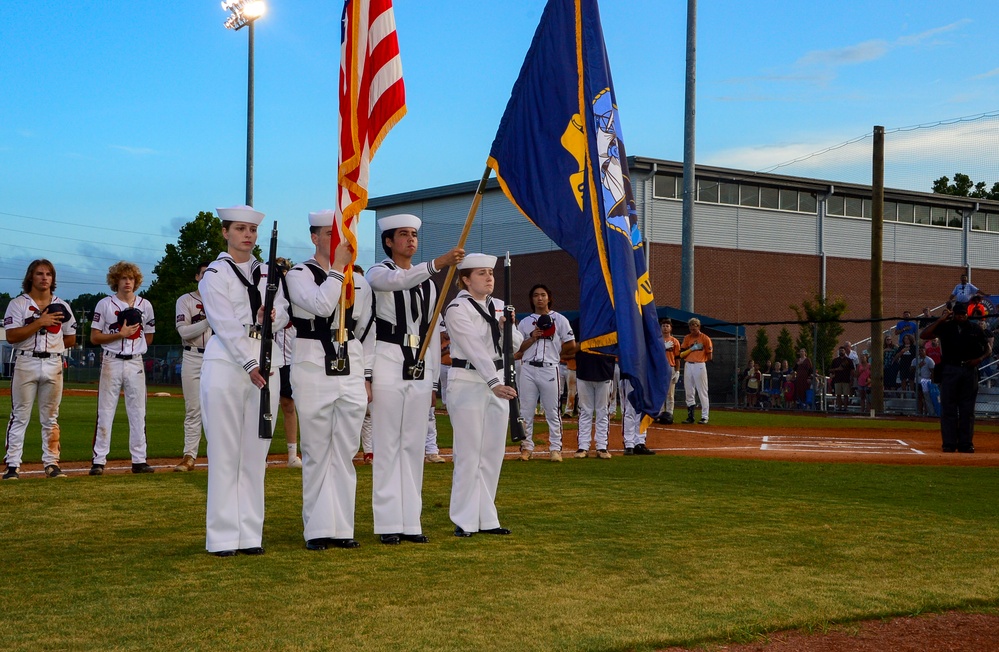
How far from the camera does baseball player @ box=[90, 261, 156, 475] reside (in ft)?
38.3

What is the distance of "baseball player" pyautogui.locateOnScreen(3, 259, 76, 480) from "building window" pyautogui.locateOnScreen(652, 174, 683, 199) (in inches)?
1441

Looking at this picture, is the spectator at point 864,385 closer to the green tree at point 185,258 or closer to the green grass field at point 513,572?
the green grass field at point 513,572

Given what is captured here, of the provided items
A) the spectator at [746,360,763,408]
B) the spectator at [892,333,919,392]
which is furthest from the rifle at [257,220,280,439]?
the spectator at [746,360,763,408]

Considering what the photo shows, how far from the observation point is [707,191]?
4781 centimetres

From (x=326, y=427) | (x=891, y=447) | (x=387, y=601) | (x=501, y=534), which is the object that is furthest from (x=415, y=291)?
(x=891, y=447)

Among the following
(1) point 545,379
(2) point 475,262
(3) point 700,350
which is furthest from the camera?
(3) point 700,350

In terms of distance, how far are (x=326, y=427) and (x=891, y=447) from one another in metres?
12.7

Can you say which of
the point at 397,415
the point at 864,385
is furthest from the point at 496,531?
the point at 864,385

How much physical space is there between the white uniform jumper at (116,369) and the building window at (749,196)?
40.0 metres

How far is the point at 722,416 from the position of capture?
2689cm

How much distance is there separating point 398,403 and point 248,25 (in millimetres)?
23473

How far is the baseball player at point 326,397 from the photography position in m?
7.11

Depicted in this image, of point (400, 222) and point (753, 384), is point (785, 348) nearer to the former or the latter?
point (753, 384)

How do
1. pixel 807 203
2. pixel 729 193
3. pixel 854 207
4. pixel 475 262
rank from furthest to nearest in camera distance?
pixel 854 207, pixel 807 203, pixel 729 193, pixel 475 262
